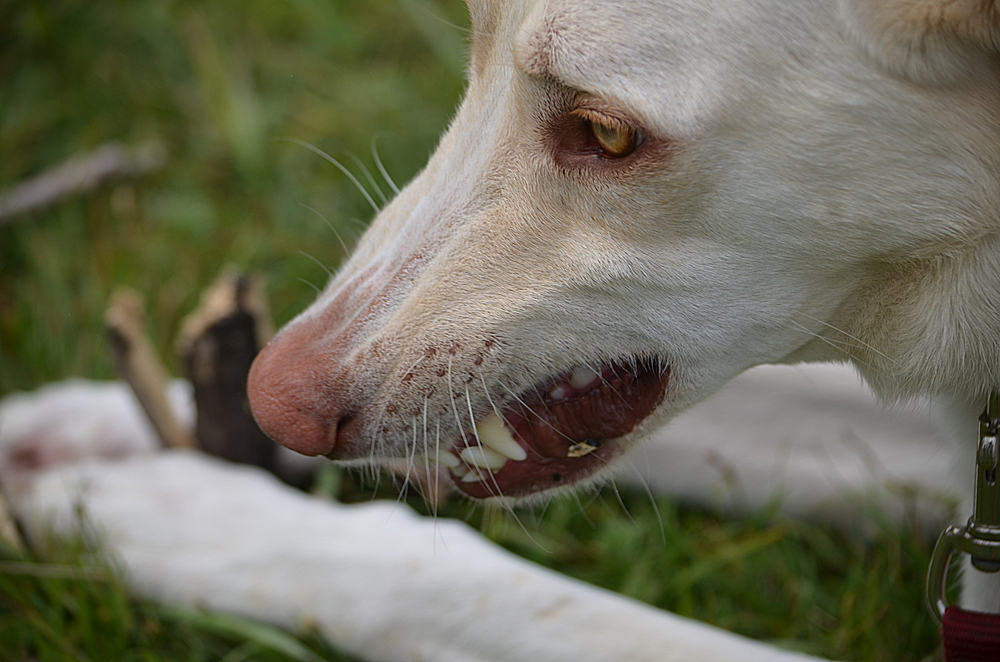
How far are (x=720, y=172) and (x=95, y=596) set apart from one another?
1672 millimetres

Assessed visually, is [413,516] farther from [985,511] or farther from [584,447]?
[985,511]

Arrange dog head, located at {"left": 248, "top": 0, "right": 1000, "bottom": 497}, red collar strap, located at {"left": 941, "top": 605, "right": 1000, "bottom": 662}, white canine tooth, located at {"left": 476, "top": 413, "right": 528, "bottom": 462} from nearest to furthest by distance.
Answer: dog head, located at {"left": 248, "top": 0, "right": 1000, "bottom": 497}
red collar strap, located at {"left": 941, "top": 605, "right": 1000, "bottom": 662}
white canine tooth, located at {"left": 476, "top": 413, "right": 528, "bottom": 462}

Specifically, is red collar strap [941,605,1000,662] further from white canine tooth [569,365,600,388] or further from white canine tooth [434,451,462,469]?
white canine tooth [434,451,462,469]

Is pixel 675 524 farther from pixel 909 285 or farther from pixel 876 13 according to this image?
pixel 876 13

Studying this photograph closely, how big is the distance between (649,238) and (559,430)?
394 millimetres

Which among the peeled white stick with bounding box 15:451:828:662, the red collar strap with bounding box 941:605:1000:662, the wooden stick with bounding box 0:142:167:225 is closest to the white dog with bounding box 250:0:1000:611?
the red collar strap with bounding box 941:605:1000:662

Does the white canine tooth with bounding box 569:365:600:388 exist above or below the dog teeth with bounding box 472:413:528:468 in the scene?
above

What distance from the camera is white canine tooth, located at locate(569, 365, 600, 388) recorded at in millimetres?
1532

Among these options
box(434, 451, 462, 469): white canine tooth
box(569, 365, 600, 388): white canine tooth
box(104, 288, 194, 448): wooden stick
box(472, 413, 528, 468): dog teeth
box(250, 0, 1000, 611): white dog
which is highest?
box(250, 0, 1000, 611): white dog

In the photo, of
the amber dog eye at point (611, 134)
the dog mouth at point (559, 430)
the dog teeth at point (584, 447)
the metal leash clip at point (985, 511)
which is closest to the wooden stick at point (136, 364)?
the dog mouth at point (559, 430)

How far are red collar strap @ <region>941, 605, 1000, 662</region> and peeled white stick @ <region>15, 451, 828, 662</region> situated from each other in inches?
14.0

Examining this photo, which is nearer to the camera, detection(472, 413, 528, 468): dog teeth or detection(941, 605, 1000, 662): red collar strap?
detection(941, 605, 1000, 662): red collar strap

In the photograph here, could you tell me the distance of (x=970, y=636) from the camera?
1465 mm

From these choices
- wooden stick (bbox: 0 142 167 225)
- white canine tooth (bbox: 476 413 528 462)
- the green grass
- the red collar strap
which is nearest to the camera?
the red collar strap
